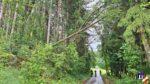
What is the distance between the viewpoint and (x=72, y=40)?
1203 inches

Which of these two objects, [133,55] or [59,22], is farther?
[59,22]

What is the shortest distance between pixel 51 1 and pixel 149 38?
12.4m

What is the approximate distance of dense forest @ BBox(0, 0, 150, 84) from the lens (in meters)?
Result: 20.3

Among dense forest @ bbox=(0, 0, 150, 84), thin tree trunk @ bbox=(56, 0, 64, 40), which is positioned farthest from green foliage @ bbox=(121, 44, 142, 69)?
thin tree trunk @ bbox=(56, 0, 64, 40)

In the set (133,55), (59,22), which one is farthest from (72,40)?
(133,55)

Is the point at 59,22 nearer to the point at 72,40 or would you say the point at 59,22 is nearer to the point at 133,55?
the point at 72,40

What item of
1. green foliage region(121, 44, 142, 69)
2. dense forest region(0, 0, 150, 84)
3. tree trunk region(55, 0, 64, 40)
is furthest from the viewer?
tree trunk region(55, 0, 64, 40)

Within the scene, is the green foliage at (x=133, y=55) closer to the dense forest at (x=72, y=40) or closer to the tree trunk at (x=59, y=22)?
the dense forest at (x=72, y=40)

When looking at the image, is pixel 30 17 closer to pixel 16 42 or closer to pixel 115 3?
pixel 16 42

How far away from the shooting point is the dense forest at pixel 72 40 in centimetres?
2028

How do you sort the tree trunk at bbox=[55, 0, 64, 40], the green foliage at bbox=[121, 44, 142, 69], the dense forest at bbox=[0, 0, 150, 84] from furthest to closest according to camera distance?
the tree trunk at bbox=[55, 0, 64, 40] → the green foliage at bbox=[121, 44, 142, 69] → the dense forest at bbox=[0, 0, 150, 84]

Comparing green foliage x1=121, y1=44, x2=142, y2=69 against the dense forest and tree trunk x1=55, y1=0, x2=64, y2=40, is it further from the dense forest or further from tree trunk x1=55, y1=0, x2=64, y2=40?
tree trunk x1=55, y1=0, x2=64, y2=40

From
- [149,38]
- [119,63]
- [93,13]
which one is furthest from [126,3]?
[119,63]

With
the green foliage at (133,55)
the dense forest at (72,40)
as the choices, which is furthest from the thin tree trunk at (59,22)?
the green foliage at (133,55)
